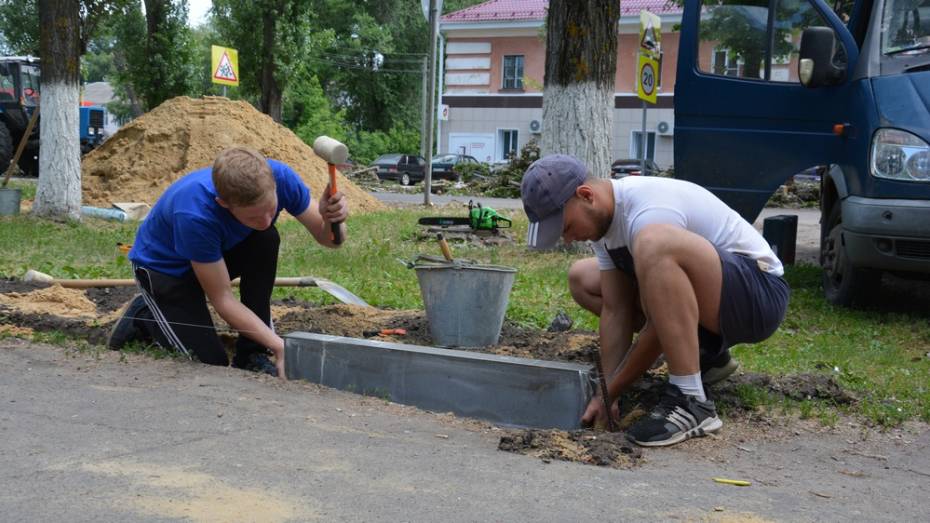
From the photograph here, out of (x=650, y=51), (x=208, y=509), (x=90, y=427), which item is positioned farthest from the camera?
(x=650, y=51)

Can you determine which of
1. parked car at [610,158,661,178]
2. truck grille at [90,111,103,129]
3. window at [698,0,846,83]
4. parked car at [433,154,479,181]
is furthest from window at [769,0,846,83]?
truck grille at [90,111,103,129]

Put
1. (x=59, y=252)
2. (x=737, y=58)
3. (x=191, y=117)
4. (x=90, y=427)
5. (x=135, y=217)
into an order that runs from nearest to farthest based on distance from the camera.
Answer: (x=90, y=427), (x=737, y=58), (x=59, y=252), (x=135, y=217), (x=191, y=117)

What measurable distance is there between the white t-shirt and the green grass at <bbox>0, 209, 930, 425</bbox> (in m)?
0.80

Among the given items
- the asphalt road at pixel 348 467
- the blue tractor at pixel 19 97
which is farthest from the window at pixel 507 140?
the asphalt road at pixel 348 467

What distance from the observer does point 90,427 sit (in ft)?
12.2

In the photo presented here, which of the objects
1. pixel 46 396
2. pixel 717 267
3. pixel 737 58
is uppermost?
pixel 737 58

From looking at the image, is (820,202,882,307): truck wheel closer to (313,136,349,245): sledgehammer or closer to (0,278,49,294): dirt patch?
→ (313,136,349,245): sledgehammer

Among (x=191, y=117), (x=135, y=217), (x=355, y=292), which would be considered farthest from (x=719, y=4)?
(x=191, y=117)

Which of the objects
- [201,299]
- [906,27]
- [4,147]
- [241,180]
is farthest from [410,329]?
[4,147]

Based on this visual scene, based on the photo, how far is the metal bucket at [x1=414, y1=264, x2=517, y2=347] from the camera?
4996 millimetres

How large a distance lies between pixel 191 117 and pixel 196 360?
12.1 m

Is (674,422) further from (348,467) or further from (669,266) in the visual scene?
(348,467)

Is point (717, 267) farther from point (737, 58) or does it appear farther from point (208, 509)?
point (737, 58)

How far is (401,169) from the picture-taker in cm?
3631
